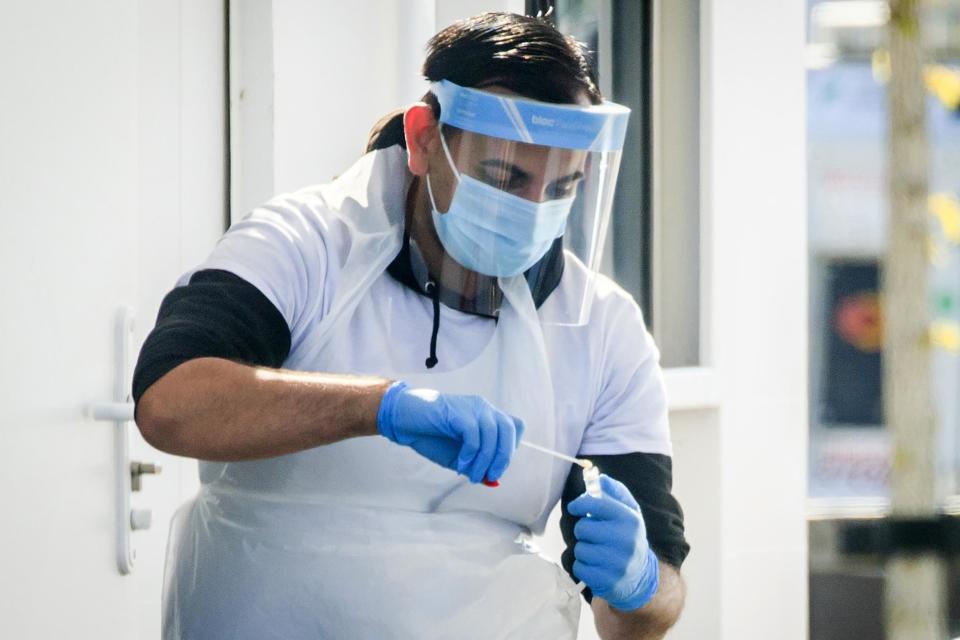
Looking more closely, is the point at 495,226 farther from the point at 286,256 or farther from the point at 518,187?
the point at 286,256

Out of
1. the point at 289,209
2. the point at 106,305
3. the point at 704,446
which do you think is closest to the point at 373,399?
the point at 289,209

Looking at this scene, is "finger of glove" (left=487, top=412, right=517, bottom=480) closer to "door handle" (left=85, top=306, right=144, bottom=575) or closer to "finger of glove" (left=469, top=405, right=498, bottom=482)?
"finger of glove" (left=469, top=405, right=498, bottom=482)

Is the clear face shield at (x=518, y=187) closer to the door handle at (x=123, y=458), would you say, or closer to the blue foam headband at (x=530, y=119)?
the blue foam headband at (x=530, y=119)

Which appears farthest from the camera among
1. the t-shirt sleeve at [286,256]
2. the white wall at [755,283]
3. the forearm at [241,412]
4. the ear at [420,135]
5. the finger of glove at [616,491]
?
the white wall at [755,283]

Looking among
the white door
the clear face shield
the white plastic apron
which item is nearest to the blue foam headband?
the clear face shield

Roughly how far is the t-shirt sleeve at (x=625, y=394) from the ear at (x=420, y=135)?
35 cm

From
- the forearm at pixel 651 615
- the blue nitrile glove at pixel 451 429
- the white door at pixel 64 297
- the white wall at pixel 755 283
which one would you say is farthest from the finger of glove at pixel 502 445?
the white wall at pixel 755 283

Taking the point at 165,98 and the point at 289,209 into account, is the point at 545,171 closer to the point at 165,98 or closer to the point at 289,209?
the point at 289,209

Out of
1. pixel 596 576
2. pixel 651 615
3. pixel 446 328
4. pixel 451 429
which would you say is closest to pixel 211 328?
pixel 451 429

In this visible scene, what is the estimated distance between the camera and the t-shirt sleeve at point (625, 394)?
6.68ft

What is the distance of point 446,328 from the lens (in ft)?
6.50

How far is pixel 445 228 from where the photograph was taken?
2018 millimetres

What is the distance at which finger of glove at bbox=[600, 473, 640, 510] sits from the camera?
6.14 ft

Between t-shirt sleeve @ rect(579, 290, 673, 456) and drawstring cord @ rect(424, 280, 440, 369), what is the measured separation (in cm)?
27
